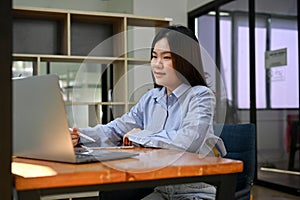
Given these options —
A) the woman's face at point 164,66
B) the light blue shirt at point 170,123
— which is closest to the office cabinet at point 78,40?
the light blue shirt at point 170,123

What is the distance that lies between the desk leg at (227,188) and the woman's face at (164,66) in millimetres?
587

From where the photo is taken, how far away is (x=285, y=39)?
4.80 metres

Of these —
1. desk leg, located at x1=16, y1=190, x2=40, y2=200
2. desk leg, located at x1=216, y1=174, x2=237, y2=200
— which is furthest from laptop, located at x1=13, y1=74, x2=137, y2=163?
desk leg, located at x1=216, y1=174, x2=237, y2=200

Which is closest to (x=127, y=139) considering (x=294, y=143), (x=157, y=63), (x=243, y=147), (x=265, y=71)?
(x=157, y=63)

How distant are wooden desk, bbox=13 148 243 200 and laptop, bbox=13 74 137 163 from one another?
0.11ft

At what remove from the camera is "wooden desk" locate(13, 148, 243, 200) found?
2.75 feet

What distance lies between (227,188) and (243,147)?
0.59 meters

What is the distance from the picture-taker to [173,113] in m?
1.52

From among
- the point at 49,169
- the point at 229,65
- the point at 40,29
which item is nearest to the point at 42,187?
the point at 49,169

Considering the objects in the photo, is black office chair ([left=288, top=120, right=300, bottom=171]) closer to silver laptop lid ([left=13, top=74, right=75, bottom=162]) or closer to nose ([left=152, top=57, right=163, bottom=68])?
nose ([left=152, top=57, right=163, bottom=68])

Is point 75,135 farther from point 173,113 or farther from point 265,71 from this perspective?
point 265,71

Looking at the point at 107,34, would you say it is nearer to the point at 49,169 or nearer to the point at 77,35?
the point at 77,35

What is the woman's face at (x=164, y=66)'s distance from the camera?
4.96 feet

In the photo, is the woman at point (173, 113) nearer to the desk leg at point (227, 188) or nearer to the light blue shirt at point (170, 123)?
the light blue shirt at point (170, 123)
